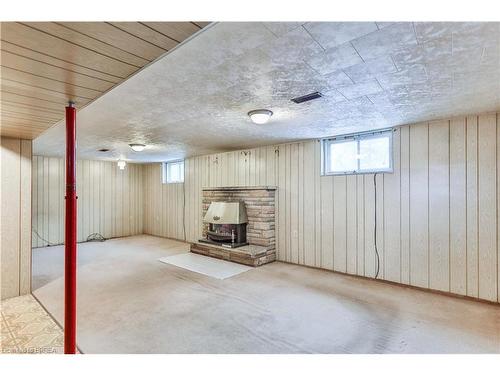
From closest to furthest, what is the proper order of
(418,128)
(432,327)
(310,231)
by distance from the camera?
(432,327) → (418,128) → (310,231)

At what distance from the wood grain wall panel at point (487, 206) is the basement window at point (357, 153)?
1045 mm

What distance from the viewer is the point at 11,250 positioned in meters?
3.60

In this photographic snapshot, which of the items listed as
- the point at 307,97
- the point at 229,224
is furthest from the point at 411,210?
the point at 229,224

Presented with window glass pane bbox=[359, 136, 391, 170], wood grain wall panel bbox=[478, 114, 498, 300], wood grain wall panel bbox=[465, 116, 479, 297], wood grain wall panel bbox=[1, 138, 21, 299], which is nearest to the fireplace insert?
window glass pane bbox=[359, 136, 391, 170]

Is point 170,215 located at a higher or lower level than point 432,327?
higher

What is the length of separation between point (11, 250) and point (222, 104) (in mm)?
3430

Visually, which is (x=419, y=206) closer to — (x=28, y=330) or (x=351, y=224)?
(x=351, y=224)

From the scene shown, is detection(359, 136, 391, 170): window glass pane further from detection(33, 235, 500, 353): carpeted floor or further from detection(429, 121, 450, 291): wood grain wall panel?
detection(33, 235, 500, 353): carpeted floor

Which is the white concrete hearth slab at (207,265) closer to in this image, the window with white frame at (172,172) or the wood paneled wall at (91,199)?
the window with white frame at (172,172)

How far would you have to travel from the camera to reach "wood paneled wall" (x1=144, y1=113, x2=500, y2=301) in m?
3.30
